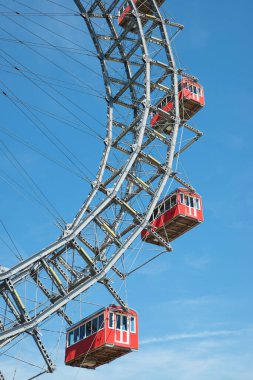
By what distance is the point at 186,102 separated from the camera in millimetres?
38188

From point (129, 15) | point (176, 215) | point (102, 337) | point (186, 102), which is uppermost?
point (129, 15)

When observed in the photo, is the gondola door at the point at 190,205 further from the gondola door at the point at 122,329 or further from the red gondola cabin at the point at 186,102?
the gondola door at the point at 122,329

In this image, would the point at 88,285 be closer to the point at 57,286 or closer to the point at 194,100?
the point at 57,286

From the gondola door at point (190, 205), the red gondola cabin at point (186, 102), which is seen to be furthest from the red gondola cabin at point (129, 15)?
the gondola door at point (190, 205)

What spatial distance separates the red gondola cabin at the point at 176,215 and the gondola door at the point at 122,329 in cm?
497

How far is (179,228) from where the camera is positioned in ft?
113

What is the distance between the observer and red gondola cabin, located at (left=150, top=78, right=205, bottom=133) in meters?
37.1

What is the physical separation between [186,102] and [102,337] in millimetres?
15112

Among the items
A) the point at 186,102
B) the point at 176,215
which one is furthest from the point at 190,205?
the point at 186,102

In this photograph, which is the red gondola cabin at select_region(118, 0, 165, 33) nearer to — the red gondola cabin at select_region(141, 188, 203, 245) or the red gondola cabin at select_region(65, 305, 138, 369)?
the red gondola cabin at select_region(141, 188, 203, 245)

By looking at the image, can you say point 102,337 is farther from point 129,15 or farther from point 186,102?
point 129,15

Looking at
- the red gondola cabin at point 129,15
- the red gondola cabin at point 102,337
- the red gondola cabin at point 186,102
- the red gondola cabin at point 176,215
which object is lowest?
the red gondola cabin at point 102,337

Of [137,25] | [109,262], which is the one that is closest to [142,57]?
[137,25]

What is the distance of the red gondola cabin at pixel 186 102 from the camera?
3712 centimetres
